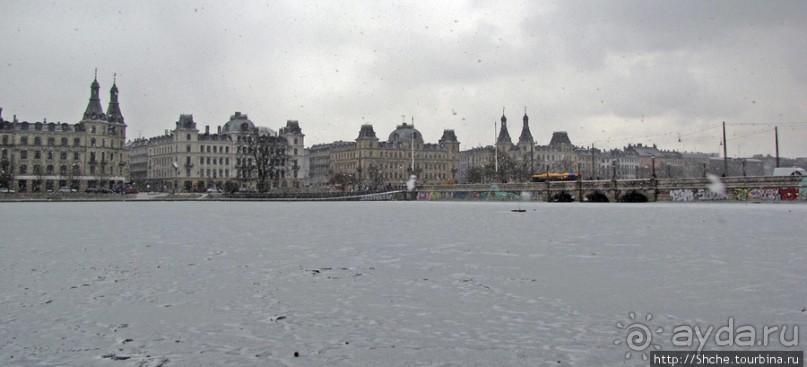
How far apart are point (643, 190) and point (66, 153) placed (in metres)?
104

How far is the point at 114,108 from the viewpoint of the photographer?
5089 inches

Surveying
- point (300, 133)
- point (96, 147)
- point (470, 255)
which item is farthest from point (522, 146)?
point (470, 255)

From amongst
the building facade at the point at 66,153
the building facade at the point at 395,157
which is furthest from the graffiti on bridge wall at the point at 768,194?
the building facade at the point at 395,157

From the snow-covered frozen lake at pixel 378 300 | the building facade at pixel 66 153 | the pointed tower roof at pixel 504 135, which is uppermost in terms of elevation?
the pointed tower roof at pixel 504 135

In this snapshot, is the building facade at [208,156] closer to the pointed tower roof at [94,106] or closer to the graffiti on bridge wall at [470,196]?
the pointed tower roof at [94,106]

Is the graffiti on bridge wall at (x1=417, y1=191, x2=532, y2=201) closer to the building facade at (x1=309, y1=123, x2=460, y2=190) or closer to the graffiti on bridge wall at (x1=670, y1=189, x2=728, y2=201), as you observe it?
the graffiti on bridge wall at (x1=670, y1=189, x2=728, y2=201)

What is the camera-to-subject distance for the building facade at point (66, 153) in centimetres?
11344

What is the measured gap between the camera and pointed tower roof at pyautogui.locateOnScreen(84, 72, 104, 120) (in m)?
122

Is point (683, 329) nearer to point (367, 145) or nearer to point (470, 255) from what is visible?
point (470, 255)

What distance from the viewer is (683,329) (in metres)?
6.52

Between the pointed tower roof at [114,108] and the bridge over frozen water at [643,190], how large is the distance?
3093 inches

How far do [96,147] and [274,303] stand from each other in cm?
12687

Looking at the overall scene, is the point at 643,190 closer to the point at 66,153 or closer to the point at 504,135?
the point at 66,153

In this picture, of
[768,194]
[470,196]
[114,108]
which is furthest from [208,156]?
[768,194]
